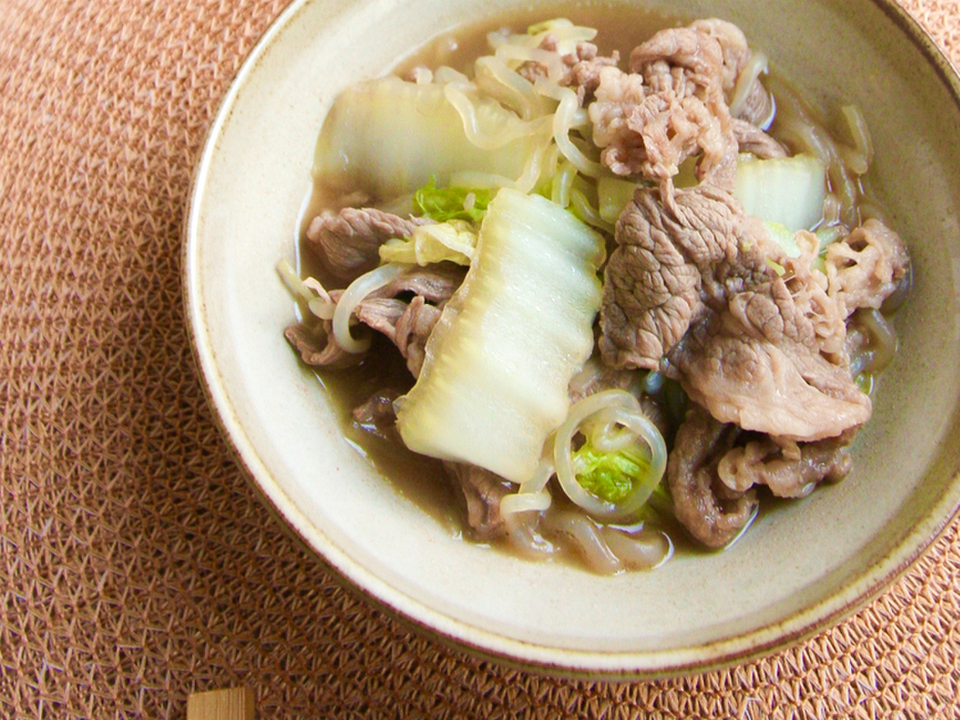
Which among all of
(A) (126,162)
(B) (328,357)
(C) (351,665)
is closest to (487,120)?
(B) (328,357)

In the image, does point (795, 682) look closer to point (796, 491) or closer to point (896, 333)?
point (796, 491)

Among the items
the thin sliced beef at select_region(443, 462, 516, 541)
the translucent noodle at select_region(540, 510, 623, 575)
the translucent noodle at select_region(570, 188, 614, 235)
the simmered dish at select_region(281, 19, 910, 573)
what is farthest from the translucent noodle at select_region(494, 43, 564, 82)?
the translucent noodle at select_region(540, 510, 623, 575)

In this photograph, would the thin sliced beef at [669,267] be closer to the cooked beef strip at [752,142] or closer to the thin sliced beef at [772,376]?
the thin sliced beef at [772,376]

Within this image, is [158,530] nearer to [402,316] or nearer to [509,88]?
[402,316]

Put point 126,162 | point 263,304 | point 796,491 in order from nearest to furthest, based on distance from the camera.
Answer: point 796,491
point 263,304
point 126,162

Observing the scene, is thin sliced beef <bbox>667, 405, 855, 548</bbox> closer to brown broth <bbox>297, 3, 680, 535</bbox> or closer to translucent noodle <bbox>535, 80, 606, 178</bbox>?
brown broth <bbox>297, 3, 680, 535</bbox>

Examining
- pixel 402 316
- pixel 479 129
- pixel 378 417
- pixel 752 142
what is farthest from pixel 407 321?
pixel 752 142
